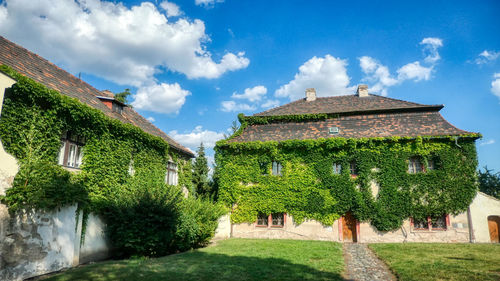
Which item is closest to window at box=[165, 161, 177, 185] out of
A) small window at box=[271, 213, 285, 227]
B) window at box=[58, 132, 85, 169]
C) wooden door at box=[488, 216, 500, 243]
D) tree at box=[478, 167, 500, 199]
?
window at box=[58, 132, 85, 169]

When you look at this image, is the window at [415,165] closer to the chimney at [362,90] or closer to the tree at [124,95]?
the chimney at [362,90]

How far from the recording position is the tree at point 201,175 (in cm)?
2600

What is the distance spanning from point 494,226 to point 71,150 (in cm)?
2123

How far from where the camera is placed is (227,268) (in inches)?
339

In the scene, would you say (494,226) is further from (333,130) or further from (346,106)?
(346,106)

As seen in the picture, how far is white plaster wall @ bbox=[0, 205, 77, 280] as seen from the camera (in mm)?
7402

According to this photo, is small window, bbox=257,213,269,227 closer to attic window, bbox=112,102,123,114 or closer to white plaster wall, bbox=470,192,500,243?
attic window, bbox=112,102,123,114

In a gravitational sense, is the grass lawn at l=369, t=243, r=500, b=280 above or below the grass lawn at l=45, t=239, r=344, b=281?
above

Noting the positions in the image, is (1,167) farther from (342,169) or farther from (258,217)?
(342,169)

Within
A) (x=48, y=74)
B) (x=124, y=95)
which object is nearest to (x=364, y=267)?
(x=48, y=74)

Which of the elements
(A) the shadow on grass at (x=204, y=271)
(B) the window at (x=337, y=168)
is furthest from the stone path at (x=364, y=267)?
(B) the window at (x=337, y=168)

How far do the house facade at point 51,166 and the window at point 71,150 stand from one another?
0.03 metres

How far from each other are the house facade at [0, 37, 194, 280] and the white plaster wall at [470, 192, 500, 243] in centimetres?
1781

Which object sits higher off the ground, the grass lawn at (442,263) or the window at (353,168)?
the window at (353,168)
